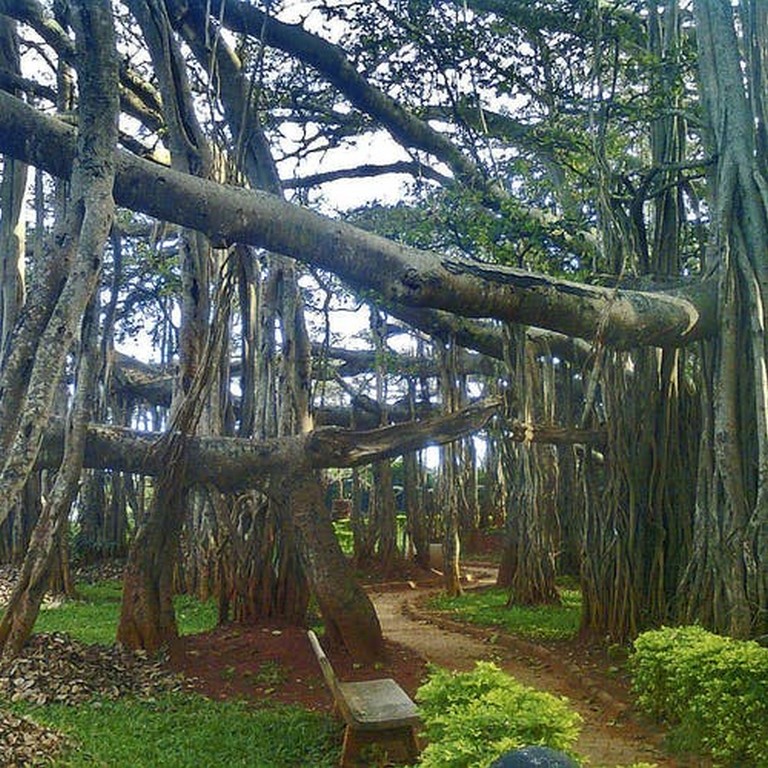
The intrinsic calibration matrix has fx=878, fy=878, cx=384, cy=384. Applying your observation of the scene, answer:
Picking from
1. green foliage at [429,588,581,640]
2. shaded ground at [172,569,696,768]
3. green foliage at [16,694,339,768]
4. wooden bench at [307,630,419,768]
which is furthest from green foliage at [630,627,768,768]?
green foliage at [429,588,581,640]

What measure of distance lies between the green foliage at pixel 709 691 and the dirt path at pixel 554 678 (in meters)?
0.20

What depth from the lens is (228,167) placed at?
6605 millimetres

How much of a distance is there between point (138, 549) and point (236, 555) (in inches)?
51.1

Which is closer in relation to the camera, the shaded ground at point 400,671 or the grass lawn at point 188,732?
the grass lawn at point 188,732

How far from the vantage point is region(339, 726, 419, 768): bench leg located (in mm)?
4109

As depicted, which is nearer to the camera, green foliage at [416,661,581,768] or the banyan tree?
green foliage at [416,661,581,768]

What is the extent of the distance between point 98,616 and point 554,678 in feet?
16.1

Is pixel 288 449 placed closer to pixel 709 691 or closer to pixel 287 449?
pixel 287 449

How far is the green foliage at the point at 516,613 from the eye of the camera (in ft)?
25.7

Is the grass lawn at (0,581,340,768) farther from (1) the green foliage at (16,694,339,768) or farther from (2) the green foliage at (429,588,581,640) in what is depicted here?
(2) the green foliage at (429,588,581,640)

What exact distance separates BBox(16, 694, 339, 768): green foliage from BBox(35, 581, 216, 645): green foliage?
1.98 metres

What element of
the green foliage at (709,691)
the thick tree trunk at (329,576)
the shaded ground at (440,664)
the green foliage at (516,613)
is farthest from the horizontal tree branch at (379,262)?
the green foliage at (516,613)

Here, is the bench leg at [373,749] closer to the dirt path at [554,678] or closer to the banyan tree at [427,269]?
the dirt path at [554,678]

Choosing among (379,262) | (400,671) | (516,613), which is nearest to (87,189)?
(379,262)
